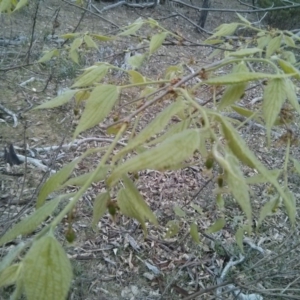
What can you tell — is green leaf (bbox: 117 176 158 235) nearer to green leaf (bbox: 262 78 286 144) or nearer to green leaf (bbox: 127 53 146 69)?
green leaf (bbox: 262 78 286 144)

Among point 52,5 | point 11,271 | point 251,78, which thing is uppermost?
point 251,78

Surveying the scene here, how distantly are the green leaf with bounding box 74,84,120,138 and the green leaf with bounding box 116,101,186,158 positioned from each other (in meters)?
0.09

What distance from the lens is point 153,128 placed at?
523 mm

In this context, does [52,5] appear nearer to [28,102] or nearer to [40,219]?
[28,102]

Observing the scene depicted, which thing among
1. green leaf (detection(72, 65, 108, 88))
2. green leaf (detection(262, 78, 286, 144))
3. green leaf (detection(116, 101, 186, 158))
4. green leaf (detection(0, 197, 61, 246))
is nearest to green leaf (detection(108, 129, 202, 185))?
green leaf (detection(116, 101, 186, 158))

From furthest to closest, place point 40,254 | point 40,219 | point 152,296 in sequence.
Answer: point 152,296, point 40,219, point 40,254

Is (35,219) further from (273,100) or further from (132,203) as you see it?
(273,100)

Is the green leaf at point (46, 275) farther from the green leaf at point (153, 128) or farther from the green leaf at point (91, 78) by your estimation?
the green leaf at point (91, 78)

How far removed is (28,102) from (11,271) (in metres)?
3.33

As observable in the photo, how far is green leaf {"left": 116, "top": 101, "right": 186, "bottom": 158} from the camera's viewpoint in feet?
1.65

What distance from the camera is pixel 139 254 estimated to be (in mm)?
2381

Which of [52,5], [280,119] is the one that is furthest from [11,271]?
[52,5]

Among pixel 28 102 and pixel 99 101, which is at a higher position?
pixel 99 101

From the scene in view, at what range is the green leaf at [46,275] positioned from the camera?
41 cm
